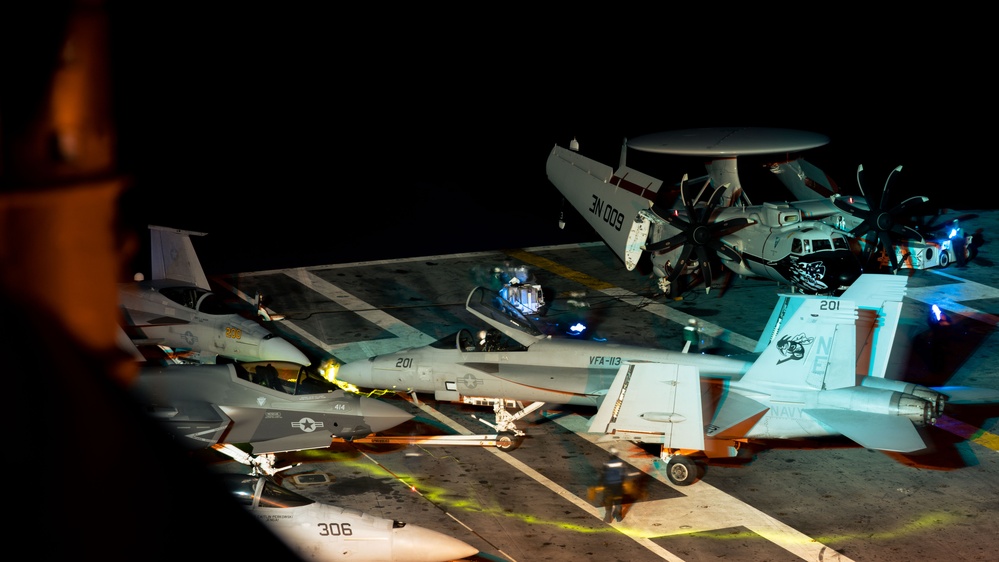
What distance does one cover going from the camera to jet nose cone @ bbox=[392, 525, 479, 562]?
1372 centimetres

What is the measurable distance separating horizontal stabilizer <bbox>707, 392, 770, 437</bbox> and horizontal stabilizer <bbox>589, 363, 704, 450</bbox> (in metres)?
0.84

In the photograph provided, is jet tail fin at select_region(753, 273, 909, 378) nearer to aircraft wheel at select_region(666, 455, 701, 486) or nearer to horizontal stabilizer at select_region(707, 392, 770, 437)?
horizontal stabilizer at select_region(707, 392, 770, 437)

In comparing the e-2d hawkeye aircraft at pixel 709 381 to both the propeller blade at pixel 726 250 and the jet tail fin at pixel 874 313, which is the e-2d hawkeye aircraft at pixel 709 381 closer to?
the jet tail fin at pixel 874 313

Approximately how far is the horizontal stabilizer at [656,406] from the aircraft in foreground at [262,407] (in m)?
3.96

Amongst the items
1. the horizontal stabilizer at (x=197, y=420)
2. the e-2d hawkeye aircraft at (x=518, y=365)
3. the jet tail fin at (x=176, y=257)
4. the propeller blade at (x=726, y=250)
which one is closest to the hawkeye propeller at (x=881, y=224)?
the propeller blade at (x=726, y=250)

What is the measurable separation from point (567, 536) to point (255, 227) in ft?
71.6

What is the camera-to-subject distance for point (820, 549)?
15141 mm

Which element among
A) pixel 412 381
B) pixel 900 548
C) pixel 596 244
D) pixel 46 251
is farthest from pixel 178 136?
pixel 46 251

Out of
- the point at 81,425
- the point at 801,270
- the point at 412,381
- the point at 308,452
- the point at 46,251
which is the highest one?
the point at 46,251

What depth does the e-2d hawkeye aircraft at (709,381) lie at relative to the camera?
54.1 ft

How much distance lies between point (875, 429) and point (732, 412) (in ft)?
7.73

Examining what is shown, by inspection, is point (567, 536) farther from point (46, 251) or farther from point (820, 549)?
point (46, 251)

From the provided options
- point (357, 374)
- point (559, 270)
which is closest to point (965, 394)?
point (357, 374)

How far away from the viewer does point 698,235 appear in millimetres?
25188
